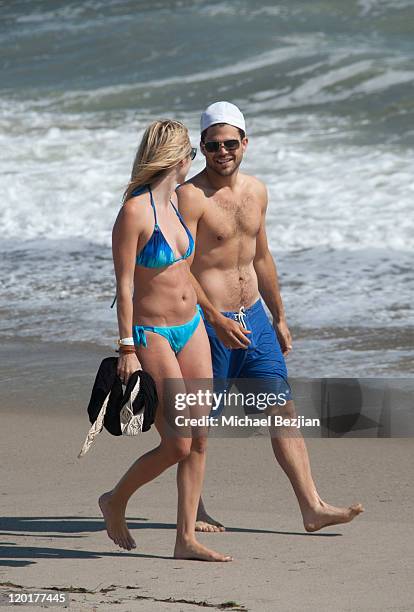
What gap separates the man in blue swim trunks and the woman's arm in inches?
18.5

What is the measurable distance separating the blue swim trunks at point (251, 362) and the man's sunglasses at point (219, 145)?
2.20ft

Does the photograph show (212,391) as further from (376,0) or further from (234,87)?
(376,0)

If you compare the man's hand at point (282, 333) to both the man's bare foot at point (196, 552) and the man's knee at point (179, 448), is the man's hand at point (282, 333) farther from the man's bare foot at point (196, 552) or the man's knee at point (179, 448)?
the man's bare foot at point (196, 552)

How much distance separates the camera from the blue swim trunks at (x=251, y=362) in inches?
192

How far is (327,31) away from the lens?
20.0 metres

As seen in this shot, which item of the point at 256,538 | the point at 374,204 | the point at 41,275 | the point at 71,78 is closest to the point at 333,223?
the point at 374,204

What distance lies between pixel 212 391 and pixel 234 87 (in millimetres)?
14160

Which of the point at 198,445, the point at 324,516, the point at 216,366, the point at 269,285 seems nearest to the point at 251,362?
the point at 216,366

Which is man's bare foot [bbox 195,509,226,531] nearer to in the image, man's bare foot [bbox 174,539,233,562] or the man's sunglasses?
man's bare foot [bbox 174,539,233,562]

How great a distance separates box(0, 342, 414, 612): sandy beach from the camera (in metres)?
3.96

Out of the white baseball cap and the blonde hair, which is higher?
the white baseball cap

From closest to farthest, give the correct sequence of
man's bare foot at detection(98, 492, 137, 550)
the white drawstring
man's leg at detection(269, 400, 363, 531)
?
man's bare foot at detection(98, 492, 137, 550), man's leg at detection(269, 400, 363, 531), the white drawstring

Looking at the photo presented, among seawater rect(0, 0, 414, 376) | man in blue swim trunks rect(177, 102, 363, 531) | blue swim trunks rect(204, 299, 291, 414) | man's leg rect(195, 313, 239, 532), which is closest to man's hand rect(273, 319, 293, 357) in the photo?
man in blue swim trunks rect(177, 102, 363, 531)

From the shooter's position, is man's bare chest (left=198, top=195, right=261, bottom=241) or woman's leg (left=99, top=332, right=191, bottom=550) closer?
woman's leg (left=99, top=332, right=191, bottom=550)
